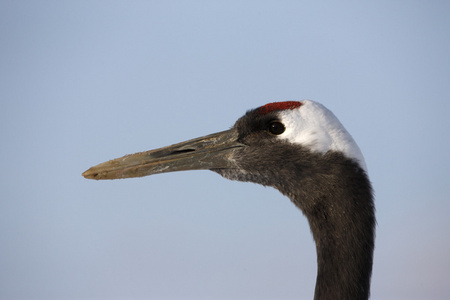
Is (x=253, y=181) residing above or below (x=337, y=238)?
above

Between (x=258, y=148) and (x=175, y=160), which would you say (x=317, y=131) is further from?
(x=175, y=160)

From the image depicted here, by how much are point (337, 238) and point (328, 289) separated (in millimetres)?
420

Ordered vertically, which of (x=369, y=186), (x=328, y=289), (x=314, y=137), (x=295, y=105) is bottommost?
(x=328, y=289)

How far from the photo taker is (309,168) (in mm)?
4645

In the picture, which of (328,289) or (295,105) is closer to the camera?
(328,289)

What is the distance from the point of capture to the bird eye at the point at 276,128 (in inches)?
188

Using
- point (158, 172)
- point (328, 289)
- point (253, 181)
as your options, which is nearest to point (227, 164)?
point (253, 181)

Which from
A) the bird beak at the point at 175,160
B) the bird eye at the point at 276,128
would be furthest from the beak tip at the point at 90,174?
the bird eye at the point at 276,128

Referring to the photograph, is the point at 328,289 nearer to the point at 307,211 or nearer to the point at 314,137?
the point at 307,211

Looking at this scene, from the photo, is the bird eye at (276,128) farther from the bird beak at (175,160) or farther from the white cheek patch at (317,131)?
the bird beak at (175,160)

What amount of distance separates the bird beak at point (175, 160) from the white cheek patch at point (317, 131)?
0.51 meters

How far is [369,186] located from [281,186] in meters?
0.75

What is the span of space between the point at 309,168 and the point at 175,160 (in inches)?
48.0

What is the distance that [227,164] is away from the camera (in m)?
5.00
